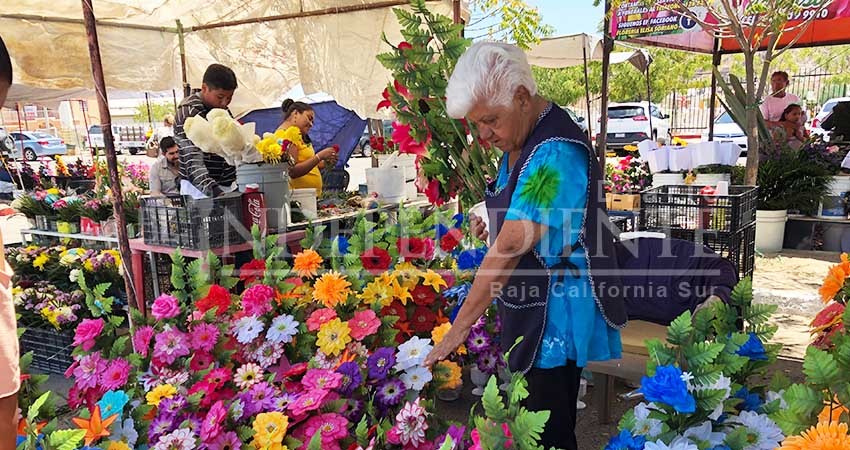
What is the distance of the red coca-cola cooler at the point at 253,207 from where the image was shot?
2.93 m

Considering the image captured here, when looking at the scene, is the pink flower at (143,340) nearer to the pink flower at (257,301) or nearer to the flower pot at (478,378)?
the pink flower at (257,301)

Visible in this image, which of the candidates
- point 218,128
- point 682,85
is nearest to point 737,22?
point 218,128

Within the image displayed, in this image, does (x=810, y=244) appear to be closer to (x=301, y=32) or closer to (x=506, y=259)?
(x=301, y=32)

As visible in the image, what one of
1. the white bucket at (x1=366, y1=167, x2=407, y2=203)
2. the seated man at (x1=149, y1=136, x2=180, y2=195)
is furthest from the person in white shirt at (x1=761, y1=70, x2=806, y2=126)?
the seated man at (x1=149, y1=136, x2=180, y2=195)

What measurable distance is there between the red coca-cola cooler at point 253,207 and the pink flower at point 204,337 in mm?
1070

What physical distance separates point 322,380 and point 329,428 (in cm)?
14

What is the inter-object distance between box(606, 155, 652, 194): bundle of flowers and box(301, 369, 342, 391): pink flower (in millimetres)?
5040

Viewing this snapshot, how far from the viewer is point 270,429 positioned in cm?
159

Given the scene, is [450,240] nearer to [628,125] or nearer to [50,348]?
[50,348]

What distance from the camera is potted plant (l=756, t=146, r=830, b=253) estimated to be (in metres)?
5.60

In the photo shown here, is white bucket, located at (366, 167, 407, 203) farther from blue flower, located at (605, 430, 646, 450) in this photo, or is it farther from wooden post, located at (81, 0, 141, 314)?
blue flower, located at (605, 430, 646, 450)

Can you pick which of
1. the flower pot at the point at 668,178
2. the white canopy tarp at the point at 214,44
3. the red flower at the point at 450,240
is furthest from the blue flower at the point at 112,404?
the flower pot at the point at 668,178

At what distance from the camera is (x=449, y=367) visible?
6.39 ft

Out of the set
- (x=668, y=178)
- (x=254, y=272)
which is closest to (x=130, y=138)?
(x=668, y=178)
